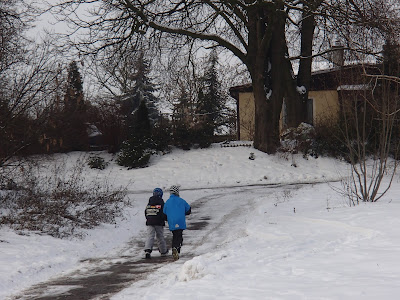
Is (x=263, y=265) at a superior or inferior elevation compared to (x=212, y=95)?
inferior

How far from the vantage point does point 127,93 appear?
5084cm

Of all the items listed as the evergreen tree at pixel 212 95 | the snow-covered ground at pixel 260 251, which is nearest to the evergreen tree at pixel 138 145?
the snow-covered ground at pixel 260 251

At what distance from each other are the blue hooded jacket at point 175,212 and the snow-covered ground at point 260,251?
0.61 m

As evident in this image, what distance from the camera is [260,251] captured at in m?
8.55

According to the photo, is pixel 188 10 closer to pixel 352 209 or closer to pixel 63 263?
pixel 352 209

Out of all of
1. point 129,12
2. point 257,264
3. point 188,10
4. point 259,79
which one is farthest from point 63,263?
point 259,79

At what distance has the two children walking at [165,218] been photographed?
1012 centimetres

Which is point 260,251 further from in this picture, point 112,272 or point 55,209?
point 55,209

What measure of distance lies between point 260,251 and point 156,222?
2730 millimetres

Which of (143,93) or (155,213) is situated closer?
(155,213)

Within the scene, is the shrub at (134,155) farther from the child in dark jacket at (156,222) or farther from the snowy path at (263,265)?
the child in dark jacket at (156,222)

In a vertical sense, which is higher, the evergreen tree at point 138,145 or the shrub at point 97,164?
the evergreen tree at point 138,145

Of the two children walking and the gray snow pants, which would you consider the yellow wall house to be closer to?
the two children walking

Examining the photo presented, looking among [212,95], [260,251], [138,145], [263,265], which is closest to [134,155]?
[138,145]
